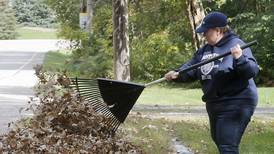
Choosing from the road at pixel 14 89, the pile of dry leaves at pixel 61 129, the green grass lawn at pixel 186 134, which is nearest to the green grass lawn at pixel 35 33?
the road at pixel 14 89

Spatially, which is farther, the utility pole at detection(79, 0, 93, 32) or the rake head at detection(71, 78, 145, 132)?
the utility pole at detection(79, 0, 93, 32)

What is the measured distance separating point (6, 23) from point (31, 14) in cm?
1943

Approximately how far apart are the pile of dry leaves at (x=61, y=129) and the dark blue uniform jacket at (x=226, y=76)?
1.64 meters

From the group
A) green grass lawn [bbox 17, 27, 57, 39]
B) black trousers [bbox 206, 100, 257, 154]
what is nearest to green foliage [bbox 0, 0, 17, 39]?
green grass lawn [bbox 17, 27, 57, 39]

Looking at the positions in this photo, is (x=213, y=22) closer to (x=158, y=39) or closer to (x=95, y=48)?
(x=158, y=39)

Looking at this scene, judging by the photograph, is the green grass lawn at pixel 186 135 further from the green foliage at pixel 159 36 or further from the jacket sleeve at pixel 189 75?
the green foliage at pixel 159 36

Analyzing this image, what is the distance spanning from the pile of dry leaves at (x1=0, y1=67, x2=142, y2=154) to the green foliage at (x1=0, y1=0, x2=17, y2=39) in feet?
229

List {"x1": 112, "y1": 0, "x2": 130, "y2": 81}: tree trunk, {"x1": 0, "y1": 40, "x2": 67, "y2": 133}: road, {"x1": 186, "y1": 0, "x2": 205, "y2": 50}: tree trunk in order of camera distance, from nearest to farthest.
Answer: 1. {"x1": 0, "y1": 40, "x2": 67, "y2": 133}: road
2. {"x1": 112, "y1": 0, "x2": 130, "y2": 81}: tree trunk
3. {"x1": 186, "y1": 0, "x2": 205, "y2": 50}: tree trunk

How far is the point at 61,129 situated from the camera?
767cm

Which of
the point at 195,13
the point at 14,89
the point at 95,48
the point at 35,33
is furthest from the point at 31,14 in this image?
the point at 14,89

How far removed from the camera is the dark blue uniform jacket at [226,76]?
17.5 feet

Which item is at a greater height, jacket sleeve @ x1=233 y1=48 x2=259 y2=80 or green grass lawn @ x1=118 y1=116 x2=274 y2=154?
jacket sleeve @ x1=233 y1=48 x2=259 y2=80

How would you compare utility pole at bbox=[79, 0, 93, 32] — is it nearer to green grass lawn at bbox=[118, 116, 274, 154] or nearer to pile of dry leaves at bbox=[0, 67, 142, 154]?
green grass lawn at bbox=[118, 116, 274, 154]

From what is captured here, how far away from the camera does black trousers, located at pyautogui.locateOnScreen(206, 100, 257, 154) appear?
5.49 metres
